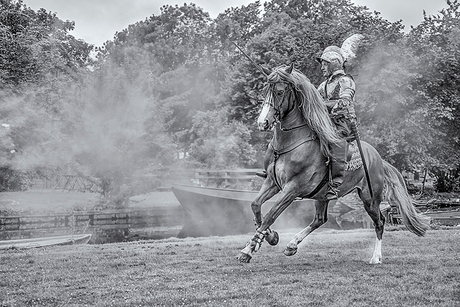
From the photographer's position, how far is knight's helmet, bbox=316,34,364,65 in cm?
864

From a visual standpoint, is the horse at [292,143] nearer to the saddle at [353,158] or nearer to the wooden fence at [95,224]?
the saddle at [353,158]

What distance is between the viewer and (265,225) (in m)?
7.14

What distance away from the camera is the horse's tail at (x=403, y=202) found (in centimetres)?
1004

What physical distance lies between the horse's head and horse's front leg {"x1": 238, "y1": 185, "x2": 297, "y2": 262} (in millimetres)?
1054

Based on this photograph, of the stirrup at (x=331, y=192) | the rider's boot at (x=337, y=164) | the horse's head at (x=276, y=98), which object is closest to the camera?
the horse's head at (x=276, y=98)

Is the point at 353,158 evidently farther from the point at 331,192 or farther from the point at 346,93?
the point at 346,93

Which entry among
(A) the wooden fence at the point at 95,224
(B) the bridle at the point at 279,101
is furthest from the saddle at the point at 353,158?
(A) the wooden fence at the point at 95,224

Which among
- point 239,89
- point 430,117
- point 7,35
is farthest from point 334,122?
point 239,89

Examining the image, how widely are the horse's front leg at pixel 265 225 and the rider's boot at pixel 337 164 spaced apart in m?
0.98

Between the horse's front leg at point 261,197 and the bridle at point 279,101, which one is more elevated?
the bridle at point 279,101

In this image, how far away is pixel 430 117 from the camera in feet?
87.5

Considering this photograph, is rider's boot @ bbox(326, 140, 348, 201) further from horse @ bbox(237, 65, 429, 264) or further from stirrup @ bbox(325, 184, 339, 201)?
horse @ bbox(237, 65, 429, 264)

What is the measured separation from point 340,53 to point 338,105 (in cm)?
101

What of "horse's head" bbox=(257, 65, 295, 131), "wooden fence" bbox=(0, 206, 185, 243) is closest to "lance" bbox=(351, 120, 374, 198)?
"horse's head" bbox=(257, 65, 295, 131)
